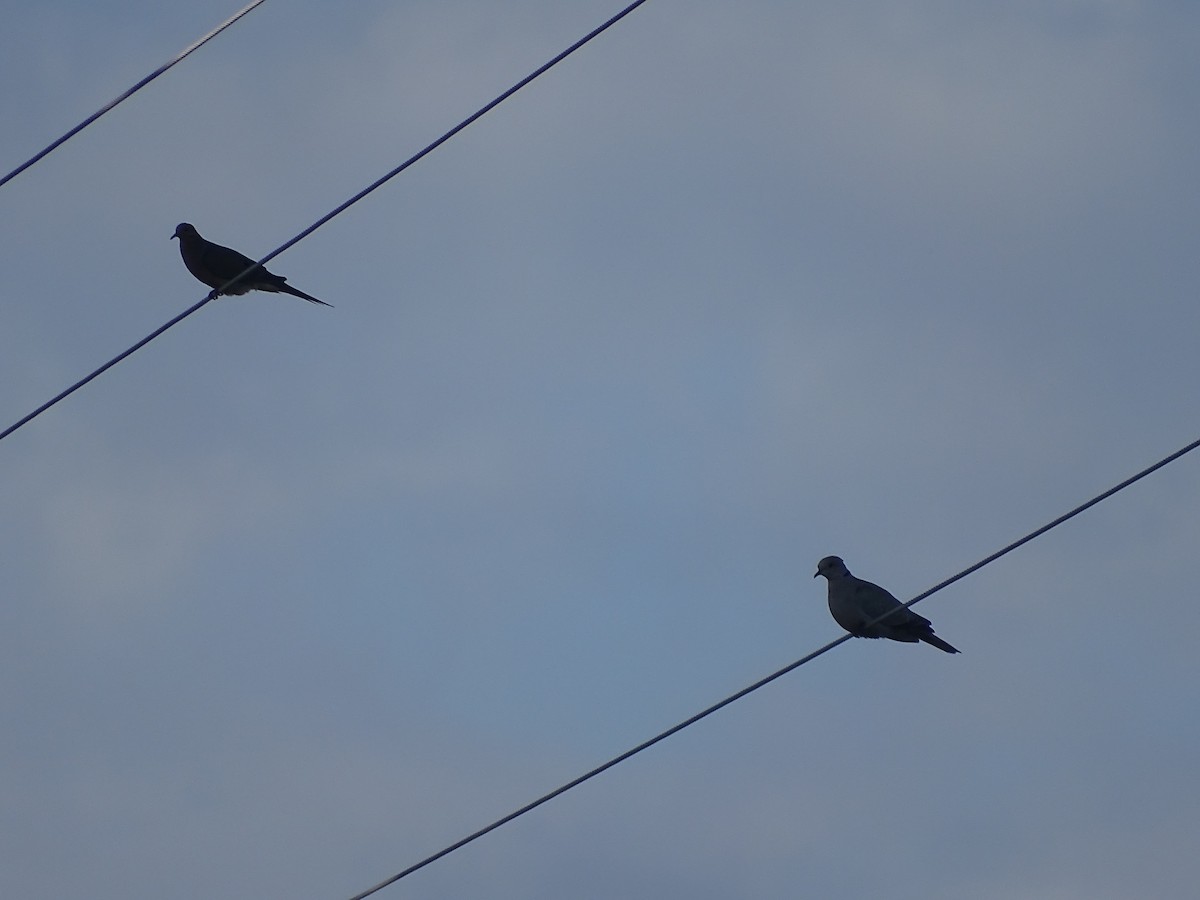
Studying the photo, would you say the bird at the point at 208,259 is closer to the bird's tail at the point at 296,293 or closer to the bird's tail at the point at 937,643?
the bird's tail at the point at 296,293

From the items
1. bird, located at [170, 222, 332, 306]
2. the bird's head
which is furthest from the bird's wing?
the bird's head

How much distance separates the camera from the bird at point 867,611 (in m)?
9.73

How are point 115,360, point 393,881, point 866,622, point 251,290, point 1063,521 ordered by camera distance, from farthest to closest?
point 251,290, point 866,622, point 115,360, point 393,881, point 1063,521

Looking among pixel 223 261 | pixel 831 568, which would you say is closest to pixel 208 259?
pixel 223 261

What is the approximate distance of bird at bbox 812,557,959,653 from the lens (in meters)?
9.73

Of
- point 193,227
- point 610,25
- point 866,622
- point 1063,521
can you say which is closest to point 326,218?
point 610,25

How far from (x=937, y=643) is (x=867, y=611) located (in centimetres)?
58

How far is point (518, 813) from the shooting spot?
246 inches

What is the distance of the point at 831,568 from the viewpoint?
35.6 ft

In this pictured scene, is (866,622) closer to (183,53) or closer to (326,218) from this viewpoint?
(326,218)

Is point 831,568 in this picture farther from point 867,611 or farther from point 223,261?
point 223,261

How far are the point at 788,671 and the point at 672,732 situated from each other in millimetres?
447

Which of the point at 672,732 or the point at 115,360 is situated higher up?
the point at 115,360

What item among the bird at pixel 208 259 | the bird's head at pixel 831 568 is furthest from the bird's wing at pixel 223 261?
the bird's head at pixel 831 568
